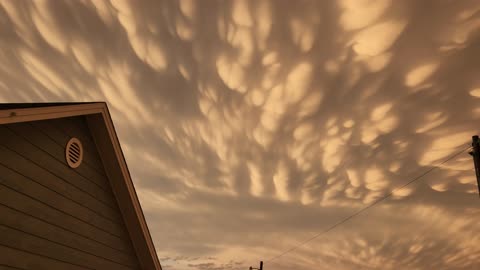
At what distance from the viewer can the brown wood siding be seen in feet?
19.0

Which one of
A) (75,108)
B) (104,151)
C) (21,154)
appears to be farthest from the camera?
(104,151)

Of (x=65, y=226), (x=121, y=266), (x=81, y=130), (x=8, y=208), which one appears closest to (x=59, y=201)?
(x=65, y=226)

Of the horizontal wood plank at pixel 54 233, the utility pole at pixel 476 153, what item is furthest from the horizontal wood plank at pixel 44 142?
the utility pole at pixel 476 153

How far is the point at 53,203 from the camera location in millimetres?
6734

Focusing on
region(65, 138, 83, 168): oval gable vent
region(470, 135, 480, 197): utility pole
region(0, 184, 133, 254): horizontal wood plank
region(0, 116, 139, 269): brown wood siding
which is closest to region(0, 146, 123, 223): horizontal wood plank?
region(0, 116, 139, 269): brown wood siding

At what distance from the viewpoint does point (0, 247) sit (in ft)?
18.0

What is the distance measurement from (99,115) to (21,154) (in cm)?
255

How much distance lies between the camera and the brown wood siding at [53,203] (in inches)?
228

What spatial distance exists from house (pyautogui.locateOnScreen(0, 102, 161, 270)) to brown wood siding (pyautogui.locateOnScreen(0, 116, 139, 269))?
0.8 inches

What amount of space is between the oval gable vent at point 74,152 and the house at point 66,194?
0.08ft

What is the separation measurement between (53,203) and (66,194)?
1.43 feet

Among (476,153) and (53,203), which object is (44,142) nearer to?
(53,203)

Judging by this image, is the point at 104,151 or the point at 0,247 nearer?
the point at 0,247

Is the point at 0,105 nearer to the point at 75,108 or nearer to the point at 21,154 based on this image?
the point at 21,154
